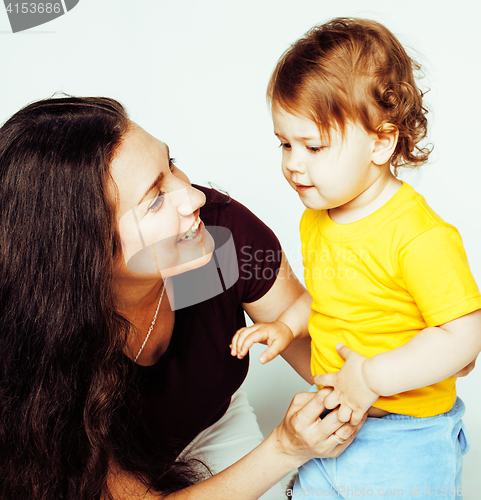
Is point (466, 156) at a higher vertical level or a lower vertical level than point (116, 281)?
lower

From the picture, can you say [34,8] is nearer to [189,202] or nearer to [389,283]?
[189,202]

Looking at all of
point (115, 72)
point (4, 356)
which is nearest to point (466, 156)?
point (115, 72)

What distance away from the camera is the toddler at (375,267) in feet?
2.80

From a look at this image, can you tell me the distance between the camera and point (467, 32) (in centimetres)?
220

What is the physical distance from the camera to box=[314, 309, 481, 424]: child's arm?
0.84m

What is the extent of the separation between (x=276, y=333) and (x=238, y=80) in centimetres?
157

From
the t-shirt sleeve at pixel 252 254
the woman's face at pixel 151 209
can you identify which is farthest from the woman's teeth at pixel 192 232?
the t-shirt sleeve at pixel 252 254

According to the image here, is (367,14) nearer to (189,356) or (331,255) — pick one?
(331,255)

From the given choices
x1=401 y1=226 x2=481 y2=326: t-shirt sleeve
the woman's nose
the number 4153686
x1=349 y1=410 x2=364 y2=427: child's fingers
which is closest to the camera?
x1=401 y1=226 x2=481 y2=326: t-shirt sleeve

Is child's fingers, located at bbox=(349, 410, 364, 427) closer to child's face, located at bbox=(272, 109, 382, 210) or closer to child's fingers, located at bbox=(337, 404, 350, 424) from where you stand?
child's fingers, located at bbox=(337, 404, 350, 424)

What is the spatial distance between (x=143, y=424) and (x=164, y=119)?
1.51 metres

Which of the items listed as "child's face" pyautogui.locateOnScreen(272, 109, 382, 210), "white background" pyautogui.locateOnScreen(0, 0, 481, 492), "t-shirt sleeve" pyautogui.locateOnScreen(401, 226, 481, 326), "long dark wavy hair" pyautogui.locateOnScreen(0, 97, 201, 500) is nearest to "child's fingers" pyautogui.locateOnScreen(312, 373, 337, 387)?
"t-shirt sleeve" pyautogui.locateOnScreen(401, 226, 481, 326)

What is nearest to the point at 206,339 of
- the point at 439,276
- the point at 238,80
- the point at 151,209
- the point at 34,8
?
the point at 151,209

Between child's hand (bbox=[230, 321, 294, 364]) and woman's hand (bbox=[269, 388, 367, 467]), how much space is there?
0.12 m
